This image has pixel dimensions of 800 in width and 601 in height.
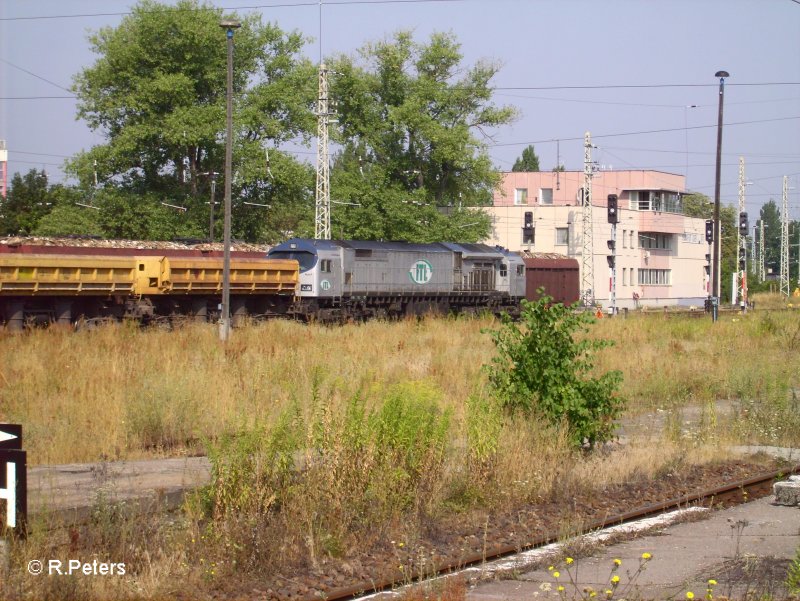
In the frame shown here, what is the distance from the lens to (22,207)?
71.5 metres

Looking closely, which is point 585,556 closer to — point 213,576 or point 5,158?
point 213,576

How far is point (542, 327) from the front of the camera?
41.8ft

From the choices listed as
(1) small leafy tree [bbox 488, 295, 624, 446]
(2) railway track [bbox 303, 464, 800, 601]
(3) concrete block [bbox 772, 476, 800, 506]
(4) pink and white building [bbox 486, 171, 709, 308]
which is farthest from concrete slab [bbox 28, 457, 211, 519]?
(4) pink and white building [bbox 486, 171, 709, 308]

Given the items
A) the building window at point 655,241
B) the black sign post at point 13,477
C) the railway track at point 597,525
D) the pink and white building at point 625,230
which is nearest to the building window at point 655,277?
the pink and white building at point 625,230

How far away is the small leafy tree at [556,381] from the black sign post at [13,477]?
7.15 meters

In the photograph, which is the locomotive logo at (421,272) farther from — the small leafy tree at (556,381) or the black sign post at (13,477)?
the black sign post at (13,477)

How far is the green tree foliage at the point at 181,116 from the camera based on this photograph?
5225 cm

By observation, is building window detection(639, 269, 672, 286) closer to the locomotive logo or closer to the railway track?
the locomotive logo

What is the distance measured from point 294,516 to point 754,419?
1010 centimetres

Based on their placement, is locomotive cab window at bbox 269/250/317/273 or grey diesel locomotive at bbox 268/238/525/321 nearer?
locomotive cab window at bbox 269/250/317/273

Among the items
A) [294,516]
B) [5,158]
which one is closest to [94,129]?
[5,158]

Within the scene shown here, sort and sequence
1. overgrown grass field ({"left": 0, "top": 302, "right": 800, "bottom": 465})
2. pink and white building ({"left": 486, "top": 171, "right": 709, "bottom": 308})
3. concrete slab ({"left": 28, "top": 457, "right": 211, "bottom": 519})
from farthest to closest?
pink and white building ({"left": 486, "top": 171, "right": 709, "bottom": 308}), overgrown grass field ({"left": 0, "top": 302, "right": 800, "bottom": 465}), concrete slab ({"left": 28, "top": 457, "right": 211, "bottom": 519})

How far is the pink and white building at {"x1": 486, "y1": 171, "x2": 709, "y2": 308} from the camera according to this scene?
246 ft

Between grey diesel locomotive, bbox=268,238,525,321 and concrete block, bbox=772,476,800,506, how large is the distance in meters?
23.3
